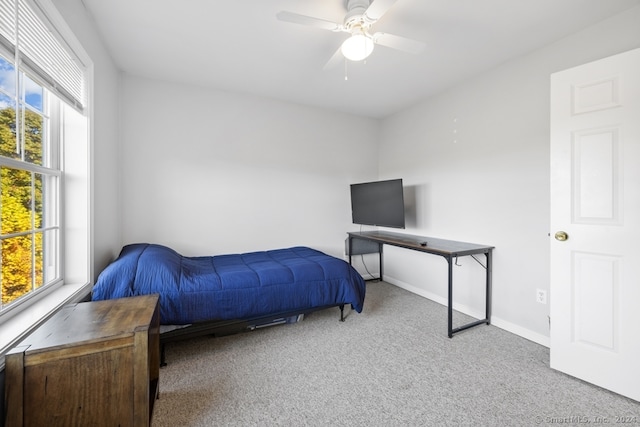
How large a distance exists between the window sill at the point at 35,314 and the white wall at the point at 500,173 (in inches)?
129

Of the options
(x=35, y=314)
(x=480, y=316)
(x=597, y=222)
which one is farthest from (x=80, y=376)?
(x=480, y=316)

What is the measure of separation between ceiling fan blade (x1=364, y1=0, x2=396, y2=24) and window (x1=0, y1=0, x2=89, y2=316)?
5.40 ft

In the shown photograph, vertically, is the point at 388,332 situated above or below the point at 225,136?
below

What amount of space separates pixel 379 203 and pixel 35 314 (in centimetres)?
306

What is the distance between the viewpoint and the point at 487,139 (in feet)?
8.72

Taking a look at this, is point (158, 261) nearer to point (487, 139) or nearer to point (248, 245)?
point (248, 245)

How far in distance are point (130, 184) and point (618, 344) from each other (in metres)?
4.07

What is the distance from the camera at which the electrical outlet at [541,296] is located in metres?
2.25

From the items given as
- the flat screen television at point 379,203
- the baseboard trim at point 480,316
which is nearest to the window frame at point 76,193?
the flat screen television at point 379,203

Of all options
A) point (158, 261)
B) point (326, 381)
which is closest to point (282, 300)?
point (326, 381)

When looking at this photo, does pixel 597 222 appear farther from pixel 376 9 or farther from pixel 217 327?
pixel 217 327

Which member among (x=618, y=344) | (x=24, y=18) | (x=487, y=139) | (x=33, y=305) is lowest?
(x=618, y=344)

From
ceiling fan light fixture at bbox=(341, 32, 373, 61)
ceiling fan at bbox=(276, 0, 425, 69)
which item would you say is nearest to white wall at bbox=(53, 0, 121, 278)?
ceiling fan at bbox=(276, 0, 425, 69)

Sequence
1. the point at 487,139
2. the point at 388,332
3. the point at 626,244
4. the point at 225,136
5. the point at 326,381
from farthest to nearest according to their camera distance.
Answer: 1. the point at 225,136
2. the point at 487,139
3. the point at 388,332
4. the point at 326,381
5. the point at 626,244
